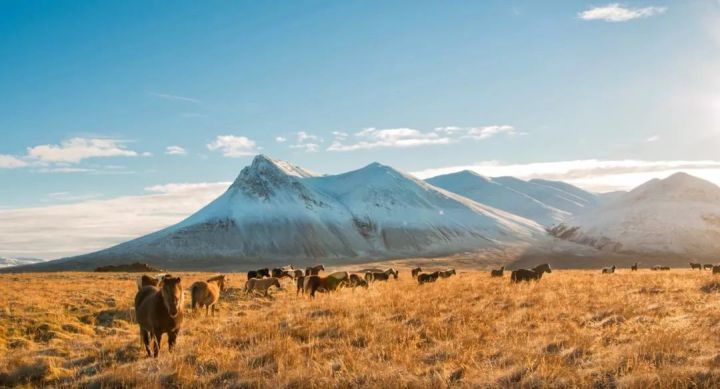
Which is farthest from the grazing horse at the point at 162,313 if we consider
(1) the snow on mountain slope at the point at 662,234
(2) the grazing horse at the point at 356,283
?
(1) the snow on mountain slope at the point at 662,234

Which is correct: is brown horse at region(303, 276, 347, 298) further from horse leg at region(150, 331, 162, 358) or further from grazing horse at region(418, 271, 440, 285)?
horse leg at region(150, 331, 162, 358)

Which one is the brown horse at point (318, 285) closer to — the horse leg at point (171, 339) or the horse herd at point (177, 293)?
the horse herd at point (177, 293)

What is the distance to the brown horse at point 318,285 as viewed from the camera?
82.6ft

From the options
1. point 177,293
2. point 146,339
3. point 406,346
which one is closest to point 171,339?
point 146,339

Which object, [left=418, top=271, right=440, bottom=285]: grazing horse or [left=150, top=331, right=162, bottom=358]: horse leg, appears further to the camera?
[left=418, top=271, right=440, bottom=285]: grazing horse

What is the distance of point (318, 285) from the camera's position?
25875 millimetres

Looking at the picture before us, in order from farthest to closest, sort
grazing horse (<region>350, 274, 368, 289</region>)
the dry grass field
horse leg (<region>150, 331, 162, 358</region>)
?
grazing horse (<region>350, 274, 368, 289</region>), horse leg (<region>150, 331, 162, 358</region>), the dry grass field

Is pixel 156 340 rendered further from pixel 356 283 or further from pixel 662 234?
pixel 662 234

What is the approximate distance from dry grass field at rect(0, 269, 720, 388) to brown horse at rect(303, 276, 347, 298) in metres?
6.24

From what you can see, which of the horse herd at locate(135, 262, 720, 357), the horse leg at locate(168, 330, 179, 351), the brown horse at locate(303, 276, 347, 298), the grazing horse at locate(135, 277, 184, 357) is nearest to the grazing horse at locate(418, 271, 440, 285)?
the horse herd at locate(135, 262, 720, 357)

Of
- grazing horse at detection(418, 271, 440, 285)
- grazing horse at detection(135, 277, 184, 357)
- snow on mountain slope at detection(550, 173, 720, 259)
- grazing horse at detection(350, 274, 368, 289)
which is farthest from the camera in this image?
snow on mountain slope at detection(550, 173, 720, 259)

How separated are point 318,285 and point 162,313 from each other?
14835 millimetres

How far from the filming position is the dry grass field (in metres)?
8.59

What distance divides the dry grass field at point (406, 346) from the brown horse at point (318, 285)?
624cm
